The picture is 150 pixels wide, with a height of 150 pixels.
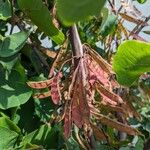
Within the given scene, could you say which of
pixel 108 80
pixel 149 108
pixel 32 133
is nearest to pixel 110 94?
pixel 108 80

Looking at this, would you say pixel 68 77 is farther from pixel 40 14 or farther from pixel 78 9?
pixel 78 9

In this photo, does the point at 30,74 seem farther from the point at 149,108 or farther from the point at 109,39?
the point at 149,108

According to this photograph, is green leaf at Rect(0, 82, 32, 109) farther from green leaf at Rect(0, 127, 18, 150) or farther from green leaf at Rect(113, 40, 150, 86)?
green leaf at Rect(113, 40, 150, 86)

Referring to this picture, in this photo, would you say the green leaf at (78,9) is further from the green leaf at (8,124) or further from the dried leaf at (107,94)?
the green leaf at (8,124)

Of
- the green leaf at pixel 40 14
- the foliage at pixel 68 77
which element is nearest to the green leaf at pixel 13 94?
the foliage at pixel 68 77

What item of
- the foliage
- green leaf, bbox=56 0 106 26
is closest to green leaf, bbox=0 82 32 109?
the foliage

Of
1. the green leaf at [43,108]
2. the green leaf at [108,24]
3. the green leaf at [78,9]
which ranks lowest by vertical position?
the green leaf at [43,108]
